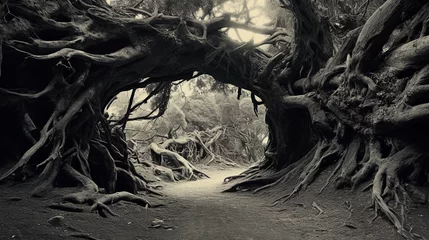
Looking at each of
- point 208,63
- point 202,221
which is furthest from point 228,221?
point 208,63

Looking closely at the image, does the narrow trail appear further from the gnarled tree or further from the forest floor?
the gnarled tree

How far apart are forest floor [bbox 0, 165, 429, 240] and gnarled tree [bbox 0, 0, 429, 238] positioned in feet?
0.91

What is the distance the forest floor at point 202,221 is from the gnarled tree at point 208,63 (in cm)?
28

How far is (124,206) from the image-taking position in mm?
4684

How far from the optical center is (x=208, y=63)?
27.5ft

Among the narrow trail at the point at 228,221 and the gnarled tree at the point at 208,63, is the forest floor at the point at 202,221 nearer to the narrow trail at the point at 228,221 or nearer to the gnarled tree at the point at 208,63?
the narrow trail at the point at 228,221

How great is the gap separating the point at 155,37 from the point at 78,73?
1.98 metres

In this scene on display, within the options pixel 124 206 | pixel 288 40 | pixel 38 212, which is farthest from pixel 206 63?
pixel 38 212

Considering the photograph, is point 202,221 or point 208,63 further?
point 208,63

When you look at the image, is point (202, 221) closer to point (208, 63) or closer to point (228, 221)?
point (228, 221)

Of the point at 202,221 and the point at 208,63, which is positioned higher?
the point at 208,63

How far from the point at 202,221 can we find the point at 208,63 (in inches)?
193

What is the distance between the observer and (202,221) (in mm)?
4441

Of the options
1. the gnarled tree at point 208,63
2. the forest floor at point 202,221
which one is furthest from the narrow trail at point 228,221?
the gnarled tree at point 208,63
